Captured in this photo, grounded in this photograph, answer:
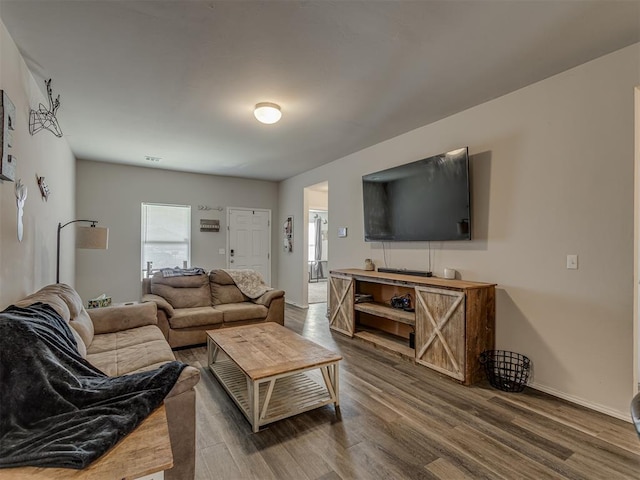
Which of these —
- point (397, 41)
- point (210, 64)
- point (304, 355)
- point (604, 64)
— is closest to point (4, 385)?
point (304, 355)

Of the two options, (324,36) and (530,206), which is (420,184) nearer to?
(530,206)

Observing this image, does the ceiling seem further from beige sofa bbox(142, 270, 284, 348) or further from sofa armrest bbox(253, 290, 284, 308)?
sofa armrest bbox(253, 290, 284, 308)

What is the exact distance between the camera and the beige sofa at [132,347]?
5.33 ft

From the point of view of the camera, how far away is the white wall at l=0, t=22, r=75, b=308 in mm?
2053

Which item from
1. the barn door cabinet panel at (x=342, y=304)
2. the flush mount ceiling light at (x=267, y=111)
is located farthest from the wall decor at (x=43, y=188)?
the barn door cabinet panel at (x=342, y=304)

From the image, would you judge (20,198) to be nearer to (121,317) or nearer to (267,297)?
(121,317)

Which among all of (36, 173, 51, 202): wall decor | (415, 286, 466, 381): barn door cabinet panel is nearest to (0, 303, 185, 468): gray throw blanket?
(36, 173, 51, 202): wall decor

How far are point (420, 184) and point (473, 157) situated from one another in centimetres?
A: 60

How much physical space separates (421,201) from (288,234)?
3.56 metres

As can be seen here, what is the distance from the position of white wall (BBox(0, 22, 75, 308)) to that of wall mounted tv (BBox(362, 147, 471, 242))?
3489mm

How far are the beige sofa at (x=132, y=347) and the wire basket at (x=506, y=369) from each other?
252 cm

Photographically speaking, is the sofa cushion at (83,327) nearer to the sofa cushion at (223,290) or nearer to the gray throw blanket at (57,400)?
the gray throw blanket at (57,400)

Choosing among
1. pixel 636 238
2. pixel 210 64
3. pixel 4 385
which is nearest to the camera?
pixel 4 385

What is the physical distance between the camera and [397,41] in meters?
2.15
